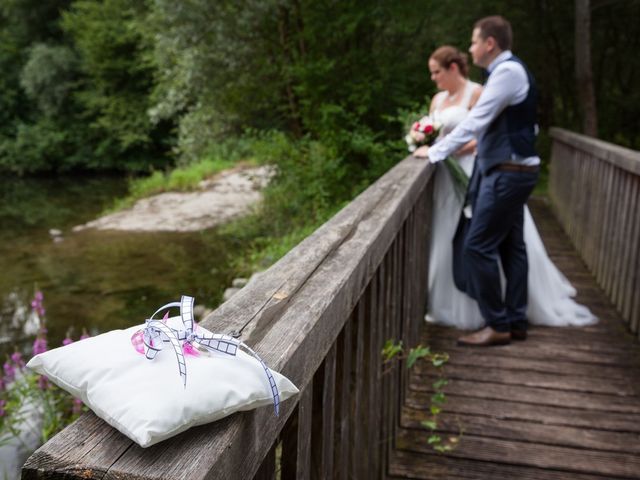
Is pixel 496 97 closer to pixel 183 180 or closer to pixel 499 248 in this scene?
pixel 499 248

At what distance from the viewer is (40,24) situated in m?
33.7

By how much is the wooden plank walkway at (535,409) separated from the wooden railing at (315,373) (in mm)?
306

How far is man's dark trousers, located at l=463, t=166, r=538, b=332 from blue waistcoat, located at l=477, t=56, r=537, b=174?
100 mm

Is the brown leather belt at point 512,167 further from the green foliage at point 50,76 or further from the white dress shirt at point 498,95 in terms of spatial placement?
the green foliage at point 50,76

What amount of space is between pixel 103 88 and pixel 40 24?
7207 millimetres

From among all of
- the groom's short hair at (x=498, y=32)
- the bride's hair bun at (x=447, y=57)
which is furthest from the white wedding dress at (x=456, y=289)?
the groom's short hair at (x=498, y=32)

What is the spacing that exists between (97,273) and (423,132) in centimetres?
811

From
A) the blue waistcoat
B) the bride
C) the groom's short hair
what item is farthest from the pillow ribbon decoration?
the bride

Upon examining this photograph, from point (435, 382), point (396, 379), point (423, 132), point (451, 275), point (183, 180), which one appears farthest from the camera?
point (183, 180)

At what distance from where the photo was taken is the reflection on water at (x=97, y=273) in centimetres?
897

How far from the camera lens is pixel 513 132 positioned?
387cm

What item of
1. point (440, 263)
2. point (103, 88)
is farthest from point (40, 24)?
point (440, 263)

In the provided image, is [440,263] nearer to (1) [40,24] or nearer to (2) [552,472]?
(2) [552,472]

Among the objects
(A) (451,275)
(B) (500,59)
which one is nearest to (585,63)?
(A) (451,275)
